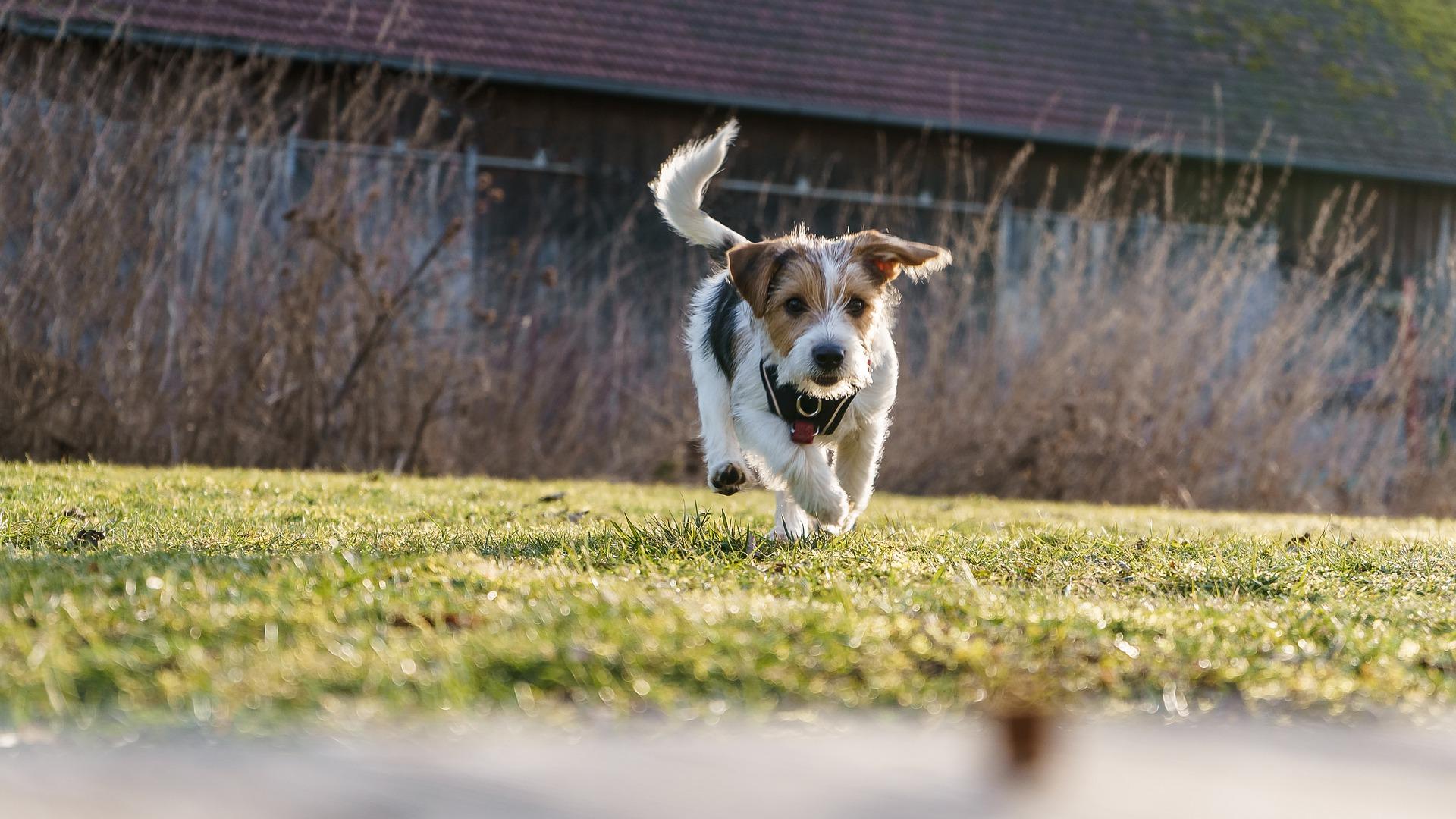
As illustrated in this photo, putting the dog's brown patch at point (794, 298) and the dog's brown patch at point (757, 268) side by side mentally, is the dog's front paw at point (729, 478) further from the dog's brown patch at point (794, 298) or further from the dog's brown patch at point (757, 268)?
the dog's brown patch at point (757, 268)

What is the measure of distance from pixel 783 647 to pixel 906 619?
49cm

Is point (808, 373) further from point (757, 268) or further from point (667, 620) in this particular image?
point (667, 620)

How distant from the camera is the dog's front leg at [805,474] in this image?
5.16 meters

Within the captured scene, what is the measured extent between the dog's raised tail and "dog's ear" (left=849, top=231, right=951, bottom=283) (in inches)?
30.4

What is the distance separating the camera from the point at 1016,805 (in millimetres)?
2092

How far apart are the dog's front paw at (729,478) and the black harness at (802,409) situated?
0.76 feet

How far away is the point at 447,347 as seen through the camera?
10.3 m

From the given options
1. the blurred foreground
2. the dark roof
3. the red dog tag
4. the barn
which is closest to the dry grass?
the barn

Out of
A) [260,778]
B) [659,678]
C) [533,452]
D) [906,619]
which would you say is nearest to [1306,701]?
[906,619]

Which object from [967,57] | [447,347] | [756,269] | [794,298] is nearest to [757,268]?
[756,269]

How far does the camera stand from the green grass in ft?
8.46

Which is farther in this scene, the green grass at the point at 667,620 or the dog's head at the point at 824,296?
the dog's head at the point at 824,296

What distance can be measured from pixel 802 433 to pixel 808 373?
0.73 feet

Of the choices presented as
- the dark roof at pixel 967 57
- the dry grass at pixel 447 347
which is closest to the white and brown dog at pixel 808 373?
the dry grass at pixel 447 347
